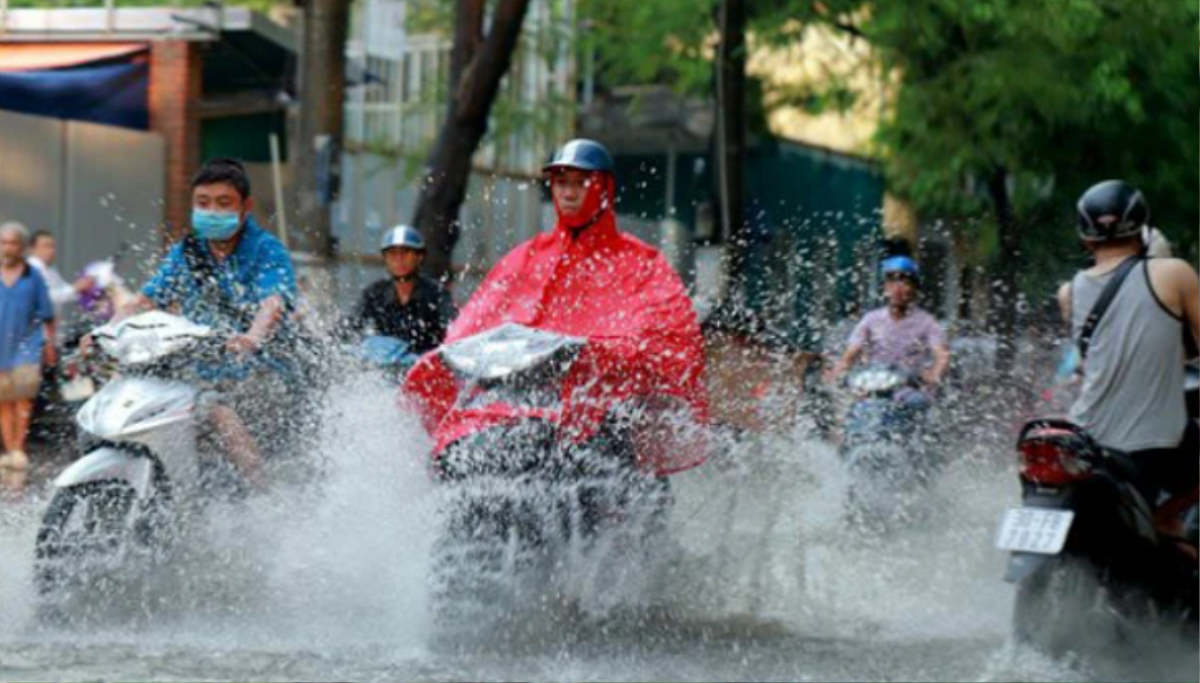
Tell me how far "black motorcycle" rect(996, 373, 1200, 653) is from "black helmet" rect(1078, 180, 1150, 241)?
2.63ft

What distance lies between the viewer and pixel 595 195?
807 centimetres

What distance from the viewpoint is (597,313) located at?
8.00 meters

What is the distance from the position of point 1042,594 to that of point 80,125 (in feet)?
48.2

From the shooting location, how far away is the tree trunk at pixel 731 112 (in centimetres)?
2217

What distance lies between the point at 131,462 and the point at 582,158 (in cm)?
176

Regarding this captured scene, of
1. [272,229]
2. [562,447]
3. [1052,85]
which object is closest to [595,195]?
[562,447]

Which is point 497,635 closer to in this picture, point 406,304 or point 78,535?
point 78,535

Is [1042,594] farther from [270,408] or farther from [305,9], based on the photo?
[305,9]

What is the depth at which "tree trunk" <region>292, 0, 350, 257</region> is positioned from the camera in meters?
16.5

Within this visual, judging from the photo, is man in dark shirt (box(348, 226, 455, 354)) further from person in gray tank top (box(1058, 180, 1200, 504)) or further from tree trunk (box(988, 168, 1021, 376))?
tree trunk (box(988, 168, 1021, 376))

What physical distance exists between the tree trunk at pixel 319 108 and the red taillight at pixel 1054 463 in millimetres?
9778

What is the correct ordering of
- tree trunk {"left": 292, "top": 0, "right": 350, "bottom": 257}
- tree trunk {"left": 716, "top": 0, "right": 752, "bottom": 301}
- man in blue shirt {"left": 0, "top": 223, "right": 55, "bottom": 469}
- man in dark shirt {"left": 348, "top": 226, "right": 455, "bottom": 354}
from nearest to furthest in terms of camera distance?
man in dark shirt {"left": 348, "top": 226, "right": 455, "bottom": 354}
man in blue shirt {"left": 0, "top": 223, "right": 55, "bottom": 469}
tree trunk {"left": 292, "top": 0, "right": 350, "bottom": 257}
tree trunk {"left": 716, "top": 0, "right": 752, "bottom": 301}

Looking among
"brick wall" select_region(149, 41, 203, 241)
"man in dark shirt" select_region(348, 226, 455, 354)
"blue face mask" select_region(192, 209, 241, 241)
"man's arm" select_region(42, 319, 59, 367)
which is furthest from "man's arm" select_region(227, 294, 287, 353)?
"brick wall" select_region(149, 41, 203, 241)

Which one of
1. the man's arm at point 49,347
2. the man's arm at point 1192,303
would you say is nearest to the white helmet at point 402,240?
the man's arm at point 49,347
